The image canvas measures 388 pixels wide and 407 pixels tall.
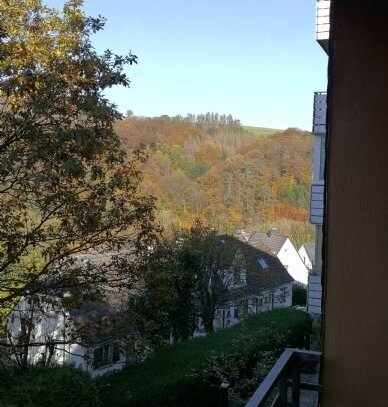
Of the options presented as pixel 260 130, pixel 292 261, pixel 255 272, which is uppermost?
pixel 260 130

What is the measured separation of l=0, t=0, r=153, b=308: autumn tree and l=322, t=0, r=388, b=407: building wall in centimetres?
300

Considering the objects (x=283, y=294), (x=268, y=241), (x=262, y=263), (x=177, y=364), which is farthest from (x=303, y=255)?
(x=177, y=364)

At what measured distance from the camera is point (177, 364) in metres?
8.76

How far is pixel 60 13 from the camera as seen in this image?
16.1 feet

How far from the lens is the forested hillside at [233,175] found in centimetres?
1667

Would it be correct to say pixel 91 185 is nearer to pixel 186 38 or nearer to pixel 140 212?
pixel 140 212

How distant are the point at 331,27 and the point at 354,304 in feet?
2.82

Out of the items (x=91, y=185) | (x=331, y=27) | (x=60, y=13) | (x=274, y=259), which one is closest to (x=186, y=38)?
(x=60, y=13)

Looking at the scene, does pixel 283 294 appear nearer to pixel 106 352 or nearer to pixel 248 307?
pixel 248 307

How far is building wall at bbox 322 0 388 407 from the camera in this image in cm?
141

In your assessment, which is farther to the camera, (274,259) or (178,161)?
(274,259)

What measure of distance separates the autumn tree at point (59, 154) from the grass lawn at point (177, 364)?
318 centimetres

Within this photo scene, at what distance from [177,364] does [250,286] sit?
834 cm

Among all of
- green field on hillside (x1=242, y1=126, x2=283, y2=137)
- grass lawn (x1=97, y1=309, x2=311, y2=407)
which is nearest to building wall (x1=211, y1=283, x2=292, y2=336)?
grass lawn (x1=97, y1=309, x2=311, y2=407)
